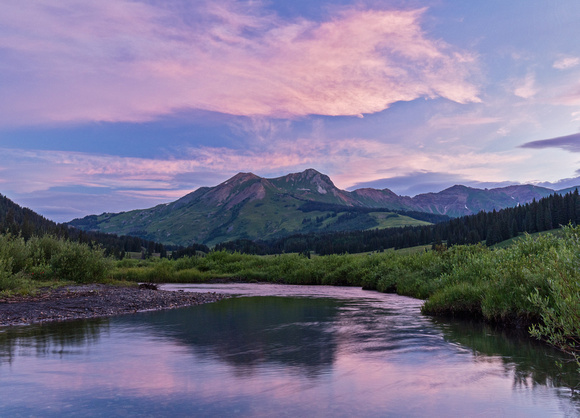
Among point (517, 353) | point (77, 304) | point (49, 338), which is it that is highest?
point (77, 304)

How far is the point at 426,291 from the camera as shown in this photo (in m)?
35.2

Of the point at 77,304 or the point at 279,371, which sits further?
the point at 77,304

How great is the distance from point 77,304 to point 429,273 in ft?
95.4

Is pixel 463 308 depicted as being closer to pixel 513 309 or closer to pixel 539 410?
pixel 513 309

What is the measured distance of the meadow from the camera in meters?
14.0

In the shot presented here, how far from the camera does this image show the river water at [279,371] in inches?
415

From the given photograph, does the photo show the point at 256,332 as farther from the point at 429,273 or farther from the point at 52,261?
the point at 52,261

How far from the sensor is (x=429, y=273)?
39.2 meters

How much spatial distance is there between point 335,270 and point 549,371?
44.7 metres

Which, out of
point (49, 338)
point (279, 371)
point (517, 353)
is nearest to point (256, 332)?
point (279, 371)

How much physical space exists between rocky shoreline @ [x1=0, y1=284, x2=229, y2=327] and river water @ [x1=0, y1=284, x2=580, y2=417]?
2.11 metres

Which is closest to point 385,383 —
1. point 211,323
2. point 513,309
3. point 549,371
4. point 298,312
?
point 549,371

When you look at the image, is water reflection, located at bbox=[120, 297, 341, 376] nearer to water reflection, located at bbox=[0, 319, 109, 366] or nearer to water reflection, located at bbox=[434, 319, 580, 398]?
water reflection, located at bbox=[0, 319, 109, 366]

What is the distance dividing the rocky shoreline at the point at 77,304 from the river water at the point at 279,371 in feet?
6.92
